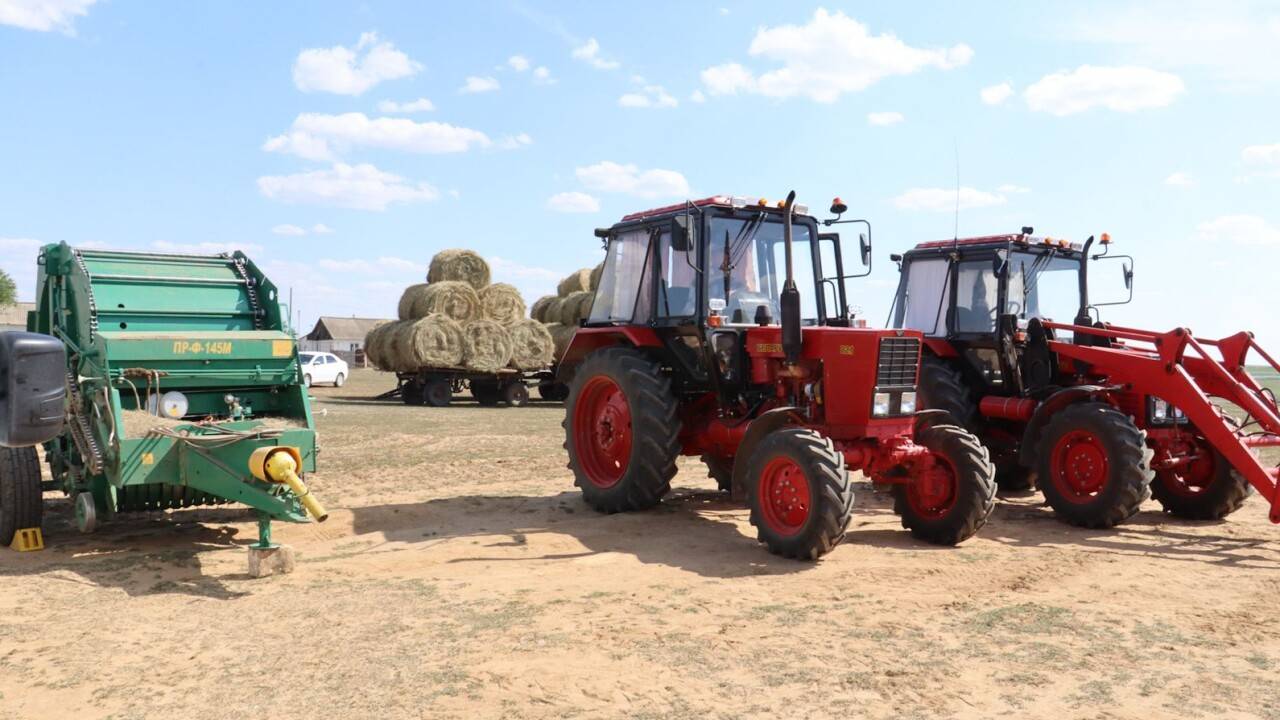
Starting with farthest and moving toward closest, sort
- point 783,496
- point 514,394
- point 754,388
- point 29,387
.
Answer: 1. point 514,394
2. point 754,388
3. point 783,496
4. point 29,387

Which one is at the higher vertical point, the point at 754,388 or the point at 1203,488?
the point at 754,388

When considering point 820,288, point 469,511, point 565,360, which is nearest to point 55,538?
point 469,511

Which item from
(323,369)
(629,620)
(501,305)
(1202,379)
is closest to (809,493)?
(629,620)

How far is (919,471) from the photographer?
675 centimetres

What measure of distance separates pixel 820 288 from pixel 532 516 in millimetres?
2914

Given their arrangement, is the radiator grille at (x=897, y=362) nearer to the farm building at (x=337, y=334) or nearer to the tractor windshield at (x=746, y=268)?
the tractor windshield at (x=746, y=268)

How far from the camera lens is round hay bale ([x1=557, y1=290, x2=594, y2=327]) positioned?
24.2 m

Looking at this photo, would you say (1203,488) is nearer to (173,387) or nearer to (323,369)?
(173,387)

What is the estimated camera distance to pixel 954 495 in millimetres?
6742

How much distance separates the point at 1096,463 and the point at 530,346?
51.9ft

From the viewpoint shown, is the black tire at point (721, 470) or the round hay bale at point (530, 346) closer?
the black tire at point (721, 470)

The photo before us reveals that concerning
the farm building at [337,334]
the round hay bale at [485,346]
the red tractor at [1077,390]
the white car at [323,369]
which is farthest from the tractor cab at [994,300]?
the farm building at [337,334]

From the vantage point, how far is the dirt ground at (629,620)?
3873 mm

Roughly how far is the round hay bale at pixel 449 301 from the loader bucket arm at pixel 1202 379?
51.0ft
